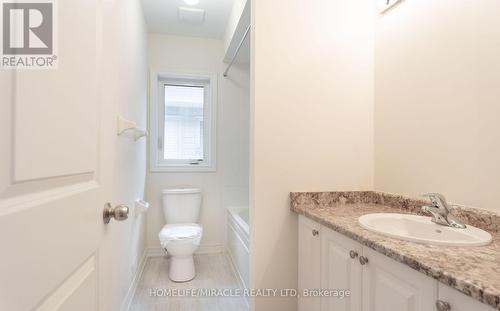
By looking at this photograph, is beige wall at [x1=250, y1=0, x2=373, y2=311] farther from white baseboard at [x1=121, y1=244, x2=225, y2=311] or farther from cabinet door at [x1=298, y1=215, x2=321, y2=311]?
white baseboard at [x1=121, y1=244, x2=225, y2=311]

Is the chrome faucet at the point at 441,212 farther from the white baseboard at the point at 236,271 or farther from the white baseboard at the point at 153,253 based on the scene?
the white baseboard at the point at 153,253

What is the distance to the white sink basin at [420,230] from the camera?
899 mm

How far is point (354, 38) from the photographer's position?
1681 mm

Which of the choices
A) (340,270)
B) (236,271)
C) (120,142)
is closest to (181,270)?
(236,271)

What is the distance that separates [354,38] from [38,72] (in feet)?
5.55

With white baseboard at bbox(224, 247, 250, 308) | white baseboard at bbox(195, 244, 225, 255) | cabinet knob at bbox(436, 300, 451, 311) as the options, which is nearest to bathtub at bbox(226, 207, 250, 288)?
white baseboard at bbox(224, 247, 250, 308)

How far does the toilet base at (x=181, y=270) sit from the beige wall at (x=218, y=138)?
0.67 metres

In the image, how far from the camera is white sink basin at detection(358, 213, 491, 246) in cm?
90

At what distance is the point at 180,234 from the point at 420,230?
1.84 metres

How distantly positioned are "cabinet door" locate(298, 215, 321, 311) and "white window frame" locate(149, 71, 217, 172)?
1744 mm

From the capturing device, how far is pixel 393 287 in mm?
855

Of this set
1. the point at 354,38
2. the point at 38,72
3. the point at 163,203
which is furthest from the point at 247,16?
the point at 163,203

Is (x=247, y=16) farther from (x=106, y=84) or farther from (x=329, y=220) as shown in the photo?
(x=329, y=220)

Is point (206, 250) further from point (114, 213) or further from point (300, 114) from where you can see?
point (114, 213)
